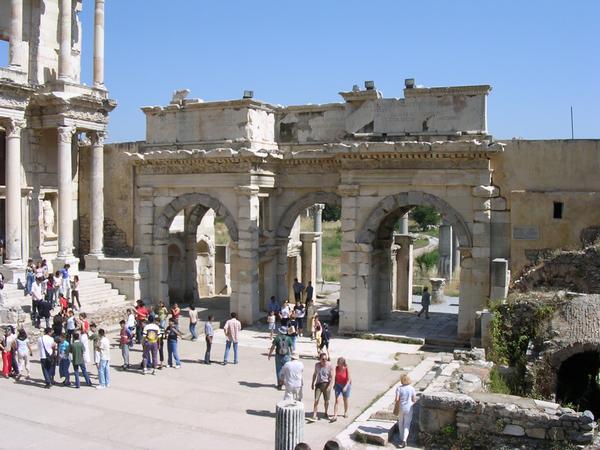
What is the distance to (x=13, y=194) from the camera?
22.0 metres

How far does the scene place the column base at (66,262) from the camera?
75.5 ft

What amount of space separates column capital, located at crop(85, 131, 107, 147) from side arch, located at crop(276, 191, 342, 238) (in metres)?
7.27

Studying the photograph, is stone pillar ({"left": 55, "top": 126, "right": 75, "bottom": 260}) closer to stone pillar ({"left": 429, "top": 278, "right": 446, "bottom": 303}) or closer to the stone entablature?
the stone entablature

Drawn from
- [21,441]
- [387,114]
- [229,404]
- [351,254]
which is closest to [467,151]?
[387,114]

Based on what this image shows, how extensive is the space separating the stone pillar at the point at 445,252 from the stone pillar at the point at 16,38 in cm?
2276

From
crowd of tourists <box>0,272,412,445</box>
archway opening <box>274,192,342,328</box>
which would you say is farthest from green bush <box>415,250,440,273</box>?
crowd of tourists <box>0,272,412,445</box>

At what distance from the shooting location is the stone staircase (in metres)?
20.4

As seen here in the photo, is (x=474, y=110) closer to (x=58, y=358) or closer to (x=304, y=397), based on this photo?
(x=304, y=397)

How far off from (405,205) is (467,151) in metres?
2.51

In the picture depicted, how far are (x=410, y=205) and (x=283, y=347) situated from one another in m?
7.96

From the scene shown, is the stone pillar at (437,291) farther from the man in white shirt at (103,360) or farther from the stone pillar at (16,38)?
the stone pillar at (16,38)

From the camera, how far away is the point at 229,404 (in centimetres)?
1434

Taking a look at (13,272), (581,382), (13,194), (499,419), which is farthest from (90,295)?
(499,419)

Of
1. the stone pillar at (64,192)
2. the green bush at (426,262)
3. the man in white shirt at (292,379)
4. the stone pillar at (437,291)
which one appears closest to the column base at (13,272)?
the stone pillar at (64,192)
